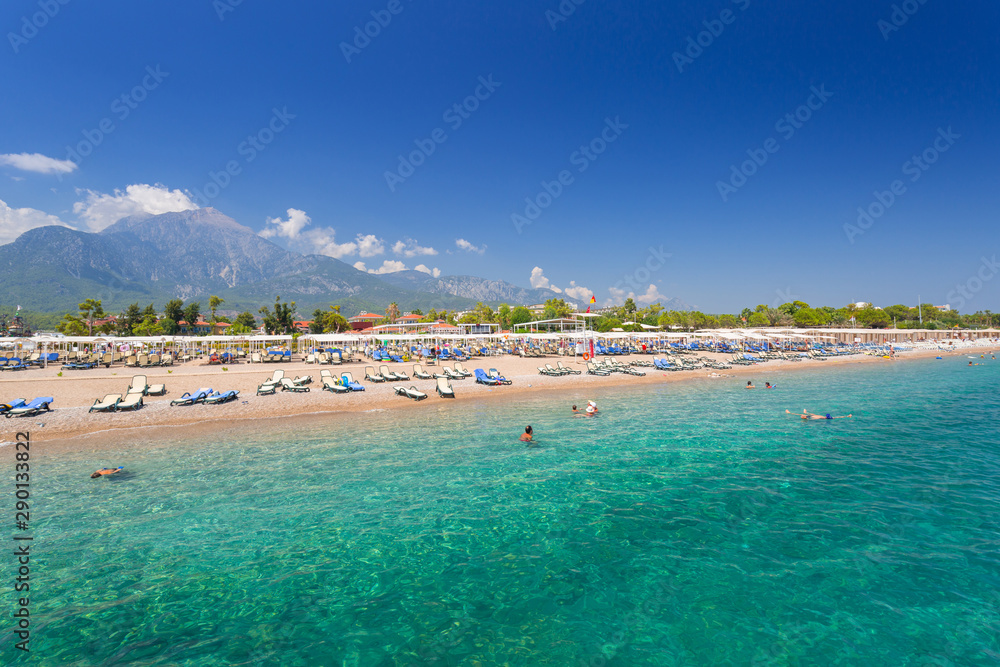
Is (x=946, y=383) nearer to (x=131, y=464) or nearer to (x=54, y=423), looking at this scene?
(x=131, y=464)

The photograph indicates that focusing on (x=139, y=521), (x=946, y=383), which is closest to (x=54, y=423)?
(x=139, y=521)

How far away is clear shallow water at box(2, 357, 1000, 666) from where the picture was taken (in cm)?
512

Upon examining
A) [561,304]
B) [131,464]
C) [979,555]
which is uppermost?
[561,304]

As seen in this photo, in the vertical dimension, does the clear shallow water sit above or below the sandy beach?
below

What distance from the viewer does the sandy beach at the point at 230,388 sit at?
49.5 ft

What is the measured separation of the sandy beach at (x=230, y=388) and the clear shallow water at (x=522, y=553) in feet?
10.7

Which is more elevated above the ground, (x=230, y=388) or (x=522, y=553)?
(x=230, y=388)

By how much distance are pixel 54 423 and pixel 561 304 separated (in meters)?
86.5

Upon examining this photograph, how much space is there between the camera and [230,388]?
21.0 m

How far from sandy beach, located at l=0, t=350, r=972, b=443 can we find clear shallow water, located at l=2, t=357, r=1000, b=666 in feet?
10.7

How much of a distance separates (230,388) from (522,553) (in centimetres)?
Answer: 2003

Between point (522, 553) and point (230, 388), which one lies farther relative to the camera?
point (230, 388)

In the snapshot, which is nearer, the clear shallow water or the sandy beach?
the clear shallow water

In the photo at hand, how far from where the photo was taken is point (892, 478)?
33.4ft
